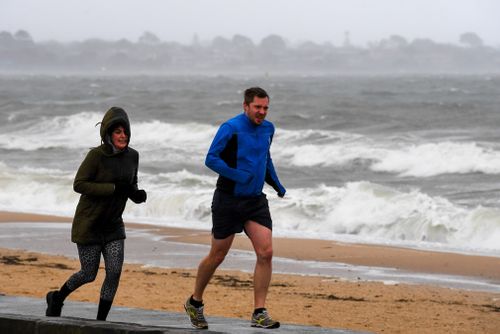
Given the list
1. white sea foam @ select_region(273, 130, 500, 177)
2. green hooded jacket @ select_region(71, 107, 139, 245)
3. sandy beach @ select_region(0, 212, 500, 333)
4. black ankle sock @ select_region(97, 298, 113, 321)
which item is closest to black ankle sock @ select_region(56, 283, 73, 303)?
black ankle sock @ select_region(97, 298, 113, 321)

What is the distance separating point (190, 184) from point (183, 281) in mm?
11800

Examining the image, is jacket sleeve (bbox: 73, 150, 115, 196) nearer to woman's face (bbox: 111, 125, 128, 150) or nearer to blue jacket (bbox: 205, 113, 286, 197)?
woman's face (bbox: 111, 125, 128, 150)

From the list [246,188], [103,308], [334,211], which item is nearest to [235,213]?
[246,188]

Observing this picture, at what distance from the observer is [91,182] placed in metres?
6.32

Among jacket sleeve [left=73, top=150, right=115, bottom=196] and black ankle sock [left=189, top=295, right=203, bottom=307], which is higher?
jacket sleeve [left=73, top=150, right=115, bottom=196]

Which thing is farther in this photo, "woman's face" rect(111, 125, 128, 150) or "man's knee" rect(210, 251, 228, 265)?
"man's knee" rect(210, 251, 228, 265)

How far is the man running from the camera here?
6543mm

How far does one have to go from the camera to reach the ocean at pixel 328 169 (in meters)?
17.5

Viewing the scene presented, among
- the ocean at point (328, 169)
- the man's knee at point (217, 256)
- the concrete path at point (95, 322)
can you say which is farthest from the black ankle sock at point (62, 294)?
the ocean at point (328, 169)

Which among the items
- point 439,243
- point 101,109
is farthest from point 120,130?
point 101,109

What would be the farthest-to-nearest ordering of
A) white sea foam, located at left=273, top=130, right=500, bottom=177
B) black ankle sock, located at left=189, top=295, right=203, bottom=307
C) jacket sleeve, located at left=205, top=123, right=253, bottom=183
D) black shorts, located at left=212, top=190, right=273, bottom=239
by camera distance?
1. white sea foam, located at left=273, top=130, right=500, bottom=177
2. black ankle sock, located at left=189, top=295, right=203, bottom=307
3. black shorts, located at left=212, top=190, right=273, bottom=239
4. jacket sleeve, located at left=205, top=123, right=253, bottom=183

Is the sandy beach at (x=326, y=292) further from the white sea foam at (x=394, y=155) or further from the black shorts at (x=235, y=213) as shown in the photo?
the white sea foam at (x=394, y=155)

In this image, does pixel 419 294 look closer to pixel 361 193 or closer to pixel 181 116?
pixel 361 193

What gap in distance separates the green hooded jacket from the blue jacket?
539 millimetres
